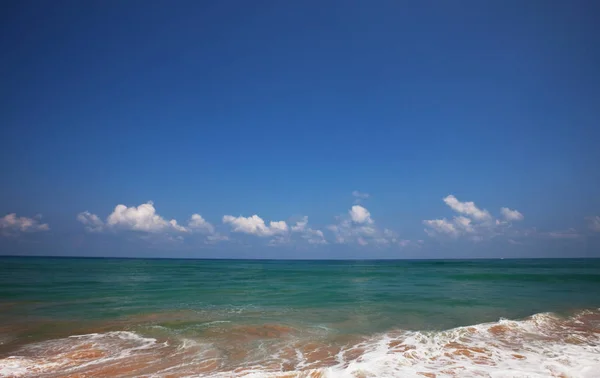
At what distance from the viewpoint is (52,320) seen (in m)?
16.0

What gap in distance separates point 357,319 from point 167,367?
32.8 ft

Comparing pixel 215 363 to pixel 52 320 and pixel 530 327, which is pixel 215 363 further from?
pixel 530 327

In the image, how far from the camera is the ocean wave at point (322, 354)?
8875 millimetres

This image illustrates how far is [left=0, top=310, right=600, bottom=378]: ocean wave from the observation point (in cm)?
888

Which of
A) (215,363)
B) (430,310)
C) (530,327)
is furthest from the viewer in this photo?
(430,310)

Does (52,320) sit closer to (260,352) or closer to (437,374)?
(260,352)

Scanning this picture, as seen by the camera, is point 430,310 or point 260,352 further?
point 430,310

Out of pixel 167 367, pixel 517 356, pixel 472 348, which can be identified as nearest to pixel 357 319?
pixel 472 348

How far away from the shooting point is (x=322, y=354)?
34.5ft

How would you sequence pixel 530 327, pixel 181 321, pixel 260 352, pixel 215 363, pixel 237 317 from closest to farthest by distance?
1. pixel 215 363
2. pixel 260 352
3. pixel 530 327
4. pixel 181 321
5. pixel 237 317

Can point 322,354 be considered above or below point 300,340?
above

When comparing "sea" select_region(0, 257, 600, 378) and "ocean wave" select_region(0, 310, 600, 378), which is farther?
"sea" select_region(0, 257, 600, 378)

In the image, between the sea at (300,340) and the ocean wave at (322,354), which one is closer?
the ocean wave at (322,354)

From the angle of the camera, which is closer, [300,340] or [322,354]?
[322,354]
